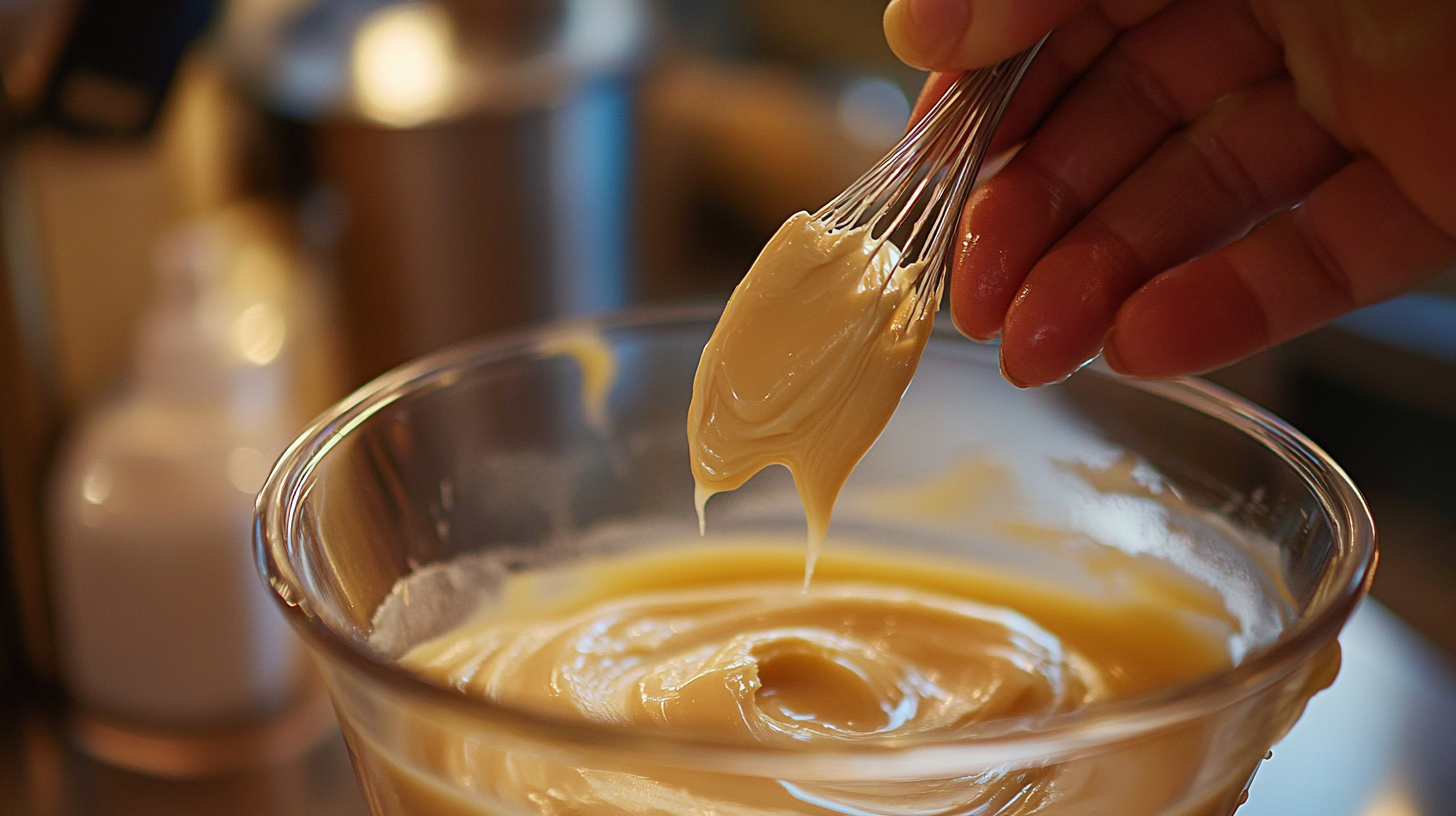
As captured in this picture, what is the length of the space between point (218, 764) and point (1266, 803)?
0.56 m

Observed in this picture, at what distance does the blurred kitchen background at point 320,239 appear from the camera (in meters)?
0.75

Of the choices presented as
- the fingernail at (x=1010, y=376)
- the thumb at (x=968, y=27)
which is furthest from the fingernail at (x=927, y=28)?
the fingernail at (x=1010, y=376)

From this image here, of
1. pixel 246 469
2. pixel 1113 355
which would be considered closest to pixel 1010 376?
pixel 1113 355

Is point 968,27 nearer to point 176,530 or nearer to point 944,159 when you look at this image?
point 944,159

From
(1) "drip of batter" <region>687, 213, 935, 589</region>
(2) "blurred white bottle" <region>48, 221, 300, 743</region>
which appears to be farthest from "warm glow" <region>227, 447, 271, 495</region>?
(1) "drip of batter" <region>687, 213, 935, 589</region>

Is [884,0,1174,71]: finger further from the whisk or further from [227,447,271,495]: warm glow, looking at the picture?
[227,447,271,495]: warm glow

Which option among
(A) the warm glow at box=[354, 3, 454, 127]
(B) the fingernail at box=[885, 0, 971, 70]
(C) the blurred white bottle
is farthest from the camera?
(A) the warm glow at box=[354, 3, 454, 127]

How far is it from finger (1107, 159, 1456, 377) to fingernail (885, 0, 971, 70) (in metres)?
0.11

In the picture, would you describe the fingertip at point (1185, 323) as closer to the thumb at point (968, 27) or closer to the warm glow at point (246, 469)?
the thumb at point (968, 27)

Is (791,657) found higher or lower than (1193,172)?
lower

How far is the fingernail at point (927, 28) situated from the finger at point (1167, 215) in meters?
0.08

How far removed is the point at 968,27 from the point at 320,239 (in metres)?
0.66

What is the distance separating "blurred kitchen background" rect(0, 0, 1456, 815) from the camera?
29.4 inches

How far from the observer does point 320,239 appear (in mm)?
969
